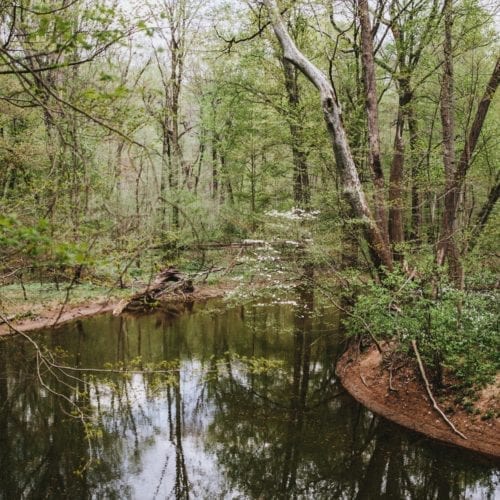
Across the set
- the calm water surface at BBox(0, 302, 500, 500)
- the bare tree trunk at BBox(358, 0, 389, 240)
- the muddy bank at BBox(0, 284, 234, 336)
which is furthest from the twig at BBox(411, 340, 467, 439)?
the muddy bank at BBox(0, 284, 234, 336)

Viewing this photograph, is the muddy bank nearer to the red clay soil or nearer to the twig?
the red clay soil

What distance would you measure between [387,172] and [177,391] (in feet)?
52.1

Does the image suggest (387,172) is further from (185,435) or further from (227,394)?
(185,435)

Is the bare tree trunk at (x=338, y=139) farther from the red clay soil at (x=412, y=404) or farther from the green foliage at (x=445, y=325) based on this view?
the red clay soil at (x=412, y=404)

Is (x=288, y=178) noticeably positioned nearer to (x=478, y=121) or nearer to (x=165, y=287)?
(x=165, y=287)

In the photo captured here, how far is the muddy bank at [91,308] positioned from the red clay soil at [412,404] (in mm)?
6691

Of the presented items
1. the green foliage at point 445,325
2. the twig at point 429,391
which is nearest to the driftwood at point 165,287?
the green foliage at point 445,325

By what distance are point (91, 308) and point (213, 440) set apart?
939 cm

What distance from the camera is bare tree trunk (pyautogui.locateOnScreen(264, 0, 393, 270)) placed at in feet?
29.0

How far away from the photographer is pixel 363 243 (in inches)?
424

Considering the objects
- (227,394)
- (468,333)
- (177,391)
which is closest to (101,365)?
(177,391)

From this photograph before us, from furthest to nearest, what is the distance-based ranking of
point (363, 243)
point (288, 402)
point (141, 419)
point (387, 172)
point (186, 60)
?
point (186, 60) < point (387, 172) < point (363, 243) < point (288, 402) < point (141, 419)

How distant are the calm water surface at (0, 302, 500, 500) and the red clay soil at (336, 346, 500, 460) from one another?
0.82ft

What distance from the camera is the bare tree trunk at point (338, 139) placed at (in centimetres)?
884
